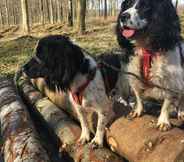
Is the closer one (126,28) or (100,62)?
(126,28)

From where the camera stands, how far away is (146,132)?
467 centimetres

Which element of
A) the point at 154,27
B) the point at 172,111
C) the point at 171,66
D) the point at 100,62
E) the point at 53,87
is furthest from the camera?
the point at 172,111

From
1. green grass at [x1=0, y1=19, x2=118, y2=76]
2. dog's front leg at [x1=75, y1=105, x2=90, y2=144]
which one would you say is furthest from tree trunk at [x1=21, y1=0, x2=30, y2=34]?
dog's front leg at [x1=75, y1=105, x2=90, y2=144]

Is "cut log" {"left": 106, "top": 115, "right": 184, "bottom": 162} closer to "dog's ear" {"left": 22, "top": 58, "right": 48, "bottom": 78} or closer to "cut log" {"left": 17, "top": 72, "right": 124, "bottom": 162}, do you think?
"cut log" {"left": 17, "top": 72, "right": 124, "bottom": 162}

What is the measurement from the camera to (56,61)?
4.71m

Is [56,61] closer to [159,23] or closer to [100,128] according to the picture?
[100,128]

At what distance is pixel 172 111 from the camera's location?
5.87 metres

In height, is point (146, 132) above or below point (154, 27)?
below

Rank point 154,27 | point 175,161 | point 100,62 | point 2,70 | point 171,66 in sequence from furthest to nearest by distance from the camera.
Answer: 1. point 2,70
2. point 100,62
3. point 171,66
4. point 154,27
5. point 175,161

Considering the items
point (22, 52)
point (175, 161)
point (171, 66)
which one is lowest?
point (22, 52)

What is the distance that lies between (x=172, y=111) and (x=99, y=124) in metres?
1.21

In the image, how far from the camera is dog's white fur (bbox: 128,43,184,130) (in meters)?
4.73

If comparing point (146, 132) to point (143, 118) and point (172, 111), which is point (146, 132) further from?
point (172, 111)

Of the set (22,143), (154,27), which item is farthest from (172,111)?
(22,143)
